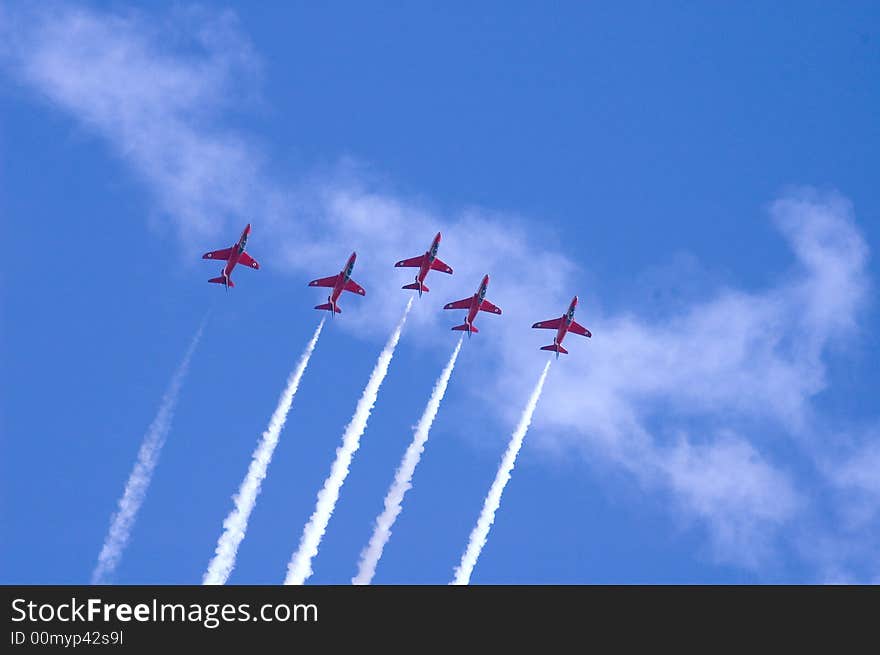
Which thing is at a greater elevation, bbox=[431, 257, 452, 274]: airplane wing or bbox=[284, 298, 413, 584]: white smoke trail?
bbox=[431, 257, 452, 274]: airplane wing

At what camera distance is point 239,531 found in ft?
384

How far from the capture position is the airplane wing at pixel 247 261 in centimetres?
14262

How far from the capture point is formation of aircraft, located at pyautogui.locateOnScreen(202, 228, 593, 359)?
140 meters

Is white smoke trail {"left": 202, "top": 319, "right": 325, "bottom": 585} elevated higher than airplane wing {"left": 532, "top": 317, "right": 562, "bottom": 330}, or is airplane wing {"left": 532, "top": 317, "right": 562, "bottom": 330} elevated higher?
airplane wing {"left": 532, "top": 317, "right": 562, "bottom": 330}

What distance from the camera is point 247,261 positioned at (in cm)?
14350

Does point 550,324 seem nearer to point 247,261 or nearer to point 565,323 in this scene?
point 565,323

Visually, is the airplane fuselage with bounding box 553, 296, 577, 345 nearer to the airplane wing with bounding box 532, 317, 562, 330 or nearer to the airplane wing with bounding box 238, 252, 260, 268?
the airplane wing with bounding box 532, 317, 562, 330

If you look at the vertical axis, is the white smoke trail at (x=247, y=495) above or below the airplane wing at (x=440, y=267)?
below

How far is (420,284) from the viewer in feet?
459

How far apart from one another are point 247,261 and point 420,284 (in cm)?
1748

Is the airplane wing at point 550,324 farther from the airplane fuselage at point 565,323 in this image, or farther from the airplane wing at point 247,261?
the airplane wing at point 247,261
